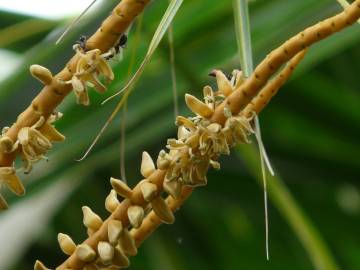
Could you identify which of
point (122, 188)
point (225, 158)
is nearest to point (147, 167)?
point (122, 188)

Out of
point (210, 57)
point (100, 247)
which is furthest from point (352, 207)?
point (100, 247)

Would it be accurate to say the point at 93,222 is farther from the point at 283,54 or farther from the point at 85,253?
the point at 283,54

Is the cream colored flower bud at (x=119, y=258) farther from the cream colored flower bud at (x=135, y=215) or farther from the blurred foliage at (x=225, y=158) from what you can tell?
the blurred foliage at (x=225, y=158)

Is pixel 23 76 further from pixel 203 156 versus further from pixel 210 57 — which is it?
pixel 203 156

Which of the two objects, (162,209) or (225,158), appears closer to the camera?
(162,209)

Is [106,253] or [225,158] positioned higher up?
[106,253]

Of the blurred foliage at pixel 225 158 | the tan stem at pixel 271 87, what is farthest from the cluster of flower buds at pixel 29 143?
the blurred foliage at pixel 225 158
